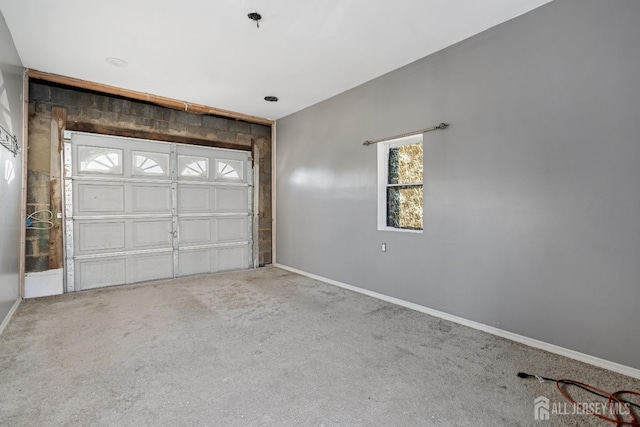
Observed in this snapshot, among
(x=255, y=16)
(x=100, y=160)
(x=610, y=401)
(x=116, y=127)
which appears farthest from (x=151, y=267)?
(x=610, y=401)

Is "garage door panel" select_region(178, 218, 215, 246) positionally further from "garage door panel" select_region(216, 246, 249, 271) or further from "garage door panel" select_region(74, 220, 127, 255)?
"garage door panel" select_region(74, 220, 127, 255)

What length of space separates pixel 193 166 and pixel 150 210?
3.24 feet

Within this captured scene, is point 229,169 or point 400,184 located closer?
point 400,184

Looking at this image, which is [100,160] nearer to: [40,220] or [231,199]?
[40,220]

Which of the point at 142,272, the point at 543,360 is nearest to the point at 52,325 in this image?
the point at 142,272

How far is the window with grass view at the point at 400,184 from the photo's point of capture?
369cm

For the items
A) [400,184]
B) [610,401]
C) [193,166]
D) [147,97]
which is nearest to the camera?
[610,401]

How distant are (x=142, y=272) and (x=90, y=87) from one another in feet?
8.89

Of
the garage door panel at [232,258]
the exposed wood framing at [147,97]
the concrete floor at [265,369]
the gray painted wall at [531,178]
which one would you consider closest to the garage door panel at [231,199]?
the garage door panel at [232,258]

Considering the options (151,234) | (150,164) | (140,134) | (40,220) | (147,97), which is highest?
(147,97)

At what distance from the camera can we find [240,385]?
207cm

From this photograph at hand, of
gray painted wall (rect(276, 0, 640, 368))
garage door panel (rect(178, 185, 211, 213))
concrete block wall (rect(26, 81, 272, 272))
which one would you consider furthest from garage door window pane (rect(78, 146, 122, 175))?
gray painted wall (rect(276, 0, 640, 368))

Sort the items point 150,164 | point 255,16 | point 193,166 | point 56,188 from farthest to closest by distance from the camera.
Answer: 1. point 193,166
2. point 150,164
3. point 56,188
4. point 255,16

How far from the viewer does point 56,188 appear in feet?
13.7
